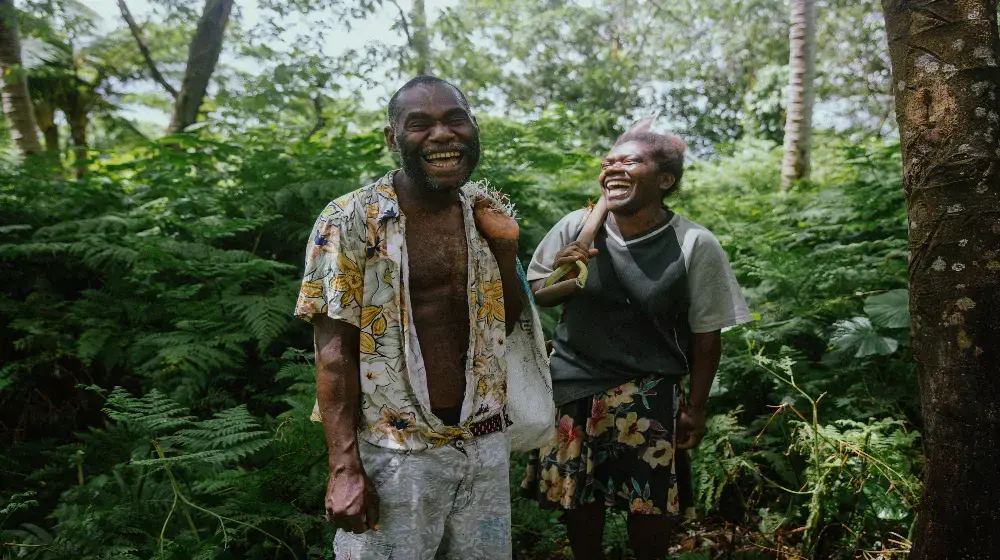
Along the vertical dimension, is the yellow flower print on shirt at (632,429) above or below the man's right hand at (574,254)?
below

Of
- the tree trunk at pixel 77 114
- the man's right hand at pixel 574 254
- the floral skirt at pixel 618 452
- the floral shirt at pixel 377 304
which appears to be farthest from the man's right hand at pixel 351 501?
the tree trunk at pixel 77 114

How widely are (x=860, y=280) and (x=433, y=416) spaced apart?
3535 mm

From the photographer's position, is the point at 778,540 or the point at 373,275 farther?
the point at 778,540

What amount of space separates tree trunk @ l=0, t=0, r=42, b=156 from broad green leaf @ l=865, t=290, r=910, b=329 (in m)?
7.00

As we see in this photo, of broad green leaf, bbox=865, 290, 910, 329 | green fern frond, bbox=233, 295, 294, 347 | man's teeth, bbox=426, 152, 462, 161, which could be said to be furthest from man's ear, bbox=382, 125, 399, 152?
broad green leaf, bbox=865, 290, 910, 329

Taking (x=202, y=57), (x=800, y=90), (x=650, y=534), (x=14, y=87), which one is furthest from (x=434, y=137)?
(x=800, y=90)

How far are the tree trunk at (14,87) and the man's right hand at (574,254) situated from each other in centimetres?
584

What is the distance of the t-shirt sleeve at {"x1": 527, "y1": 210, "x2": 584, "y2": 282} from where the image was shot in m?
2.82

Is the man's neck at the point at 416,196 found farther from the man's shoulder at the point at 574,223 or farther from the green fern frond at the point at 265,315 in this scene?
the green fern frond at the point at 265,315

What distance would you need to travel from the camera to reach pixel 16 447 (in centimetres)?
380

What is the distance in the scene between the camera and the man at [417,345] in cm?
180

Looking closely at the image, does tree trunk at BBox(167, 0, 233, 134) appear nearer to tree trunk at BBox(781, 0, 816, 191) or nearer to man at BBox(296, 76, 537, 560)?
tree trunk at BBox(781, 0, 816, 191)

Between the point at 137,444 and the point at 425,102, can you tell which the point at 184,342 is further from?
the point at 425,102

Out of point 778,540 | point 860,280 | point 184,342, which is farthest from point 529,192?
point 778,540
